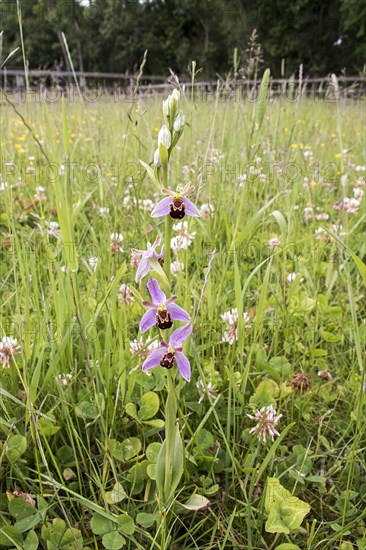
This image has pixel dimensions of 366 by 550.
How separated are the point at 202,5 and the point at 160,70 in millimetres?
4535

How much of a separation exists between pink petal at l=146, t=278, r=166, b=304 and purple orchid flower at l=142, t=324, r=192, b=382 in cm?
5

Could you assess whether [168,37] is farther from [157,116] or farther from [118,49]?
[157,116]

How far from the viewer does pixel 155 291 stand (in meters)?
0.70

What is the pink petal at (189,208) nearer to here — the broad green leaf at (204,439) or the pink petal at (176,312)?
the pink petal at (176,312)

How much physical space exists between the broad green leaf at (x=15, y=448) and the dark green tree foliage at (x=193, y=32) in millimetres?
23032

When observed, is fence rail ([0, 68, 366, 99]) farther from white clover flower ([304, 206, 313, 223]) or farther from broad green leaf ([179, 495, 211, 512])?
broad green leaf ([179, 495, 211, 512])

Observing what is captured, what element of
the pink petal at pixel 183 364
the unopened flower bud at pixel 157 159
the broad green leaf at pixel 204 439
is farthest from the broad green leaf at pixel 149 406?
the unopened flower bud at pixel 157 159

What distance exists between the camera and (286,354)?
137 centimetres

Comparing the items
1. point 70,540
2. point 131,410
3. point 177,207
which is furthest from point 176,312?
point 70,540

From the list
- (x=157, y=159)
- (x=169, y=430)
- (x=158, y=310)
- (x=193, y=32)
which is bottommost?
(x=169, y=430)

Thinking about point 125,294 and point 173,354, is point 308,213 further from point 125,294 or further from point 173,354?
point 173,354

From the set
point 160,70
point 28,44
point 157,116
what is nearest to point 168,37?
point 160,70

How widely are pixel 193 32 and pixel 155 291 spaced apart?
34544mm

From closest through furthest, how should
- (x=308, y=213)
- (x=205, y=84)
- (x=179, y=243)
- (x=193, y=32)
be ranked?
(x=179, y=243), (x=308, y=213), (x=205, y=84), (x=193, y=32)
